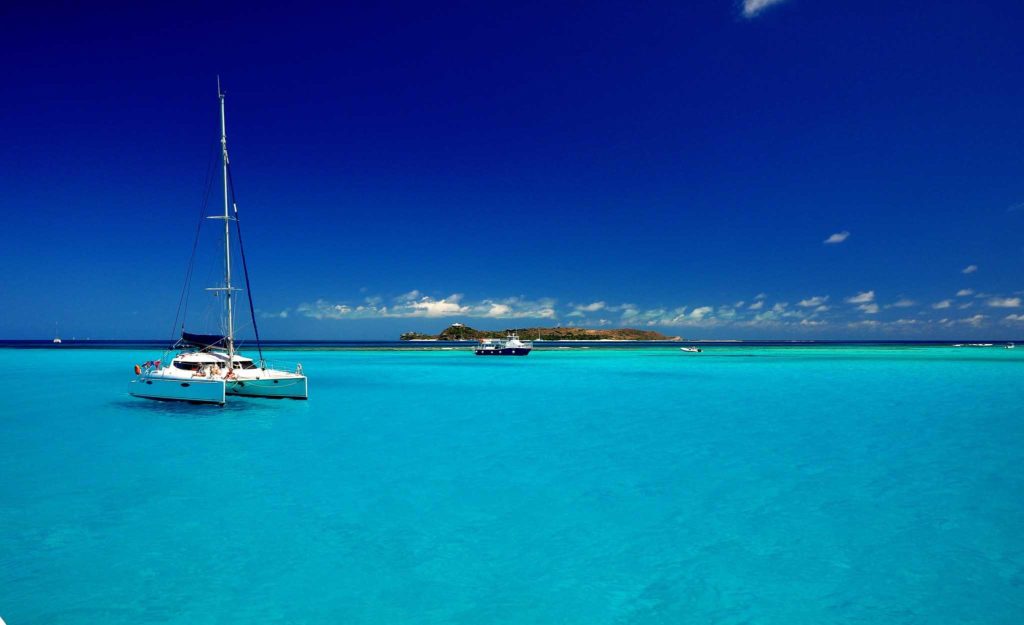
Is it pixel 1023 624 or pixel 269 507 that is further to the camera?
pixel 269 507

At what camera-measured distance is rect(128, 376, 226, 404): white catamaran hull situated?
3041 centimetres

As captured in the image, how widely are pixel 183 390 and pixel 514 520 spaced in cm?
2555

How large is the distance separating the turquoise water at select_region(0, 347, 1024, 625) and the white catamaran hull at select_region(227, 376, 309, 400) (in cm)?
494

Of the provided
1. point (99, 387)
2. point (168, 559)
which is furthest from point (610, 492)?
point (99, 387)

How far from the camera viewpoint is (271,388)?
106 ft

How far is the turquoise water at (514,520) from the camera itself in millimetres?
8719

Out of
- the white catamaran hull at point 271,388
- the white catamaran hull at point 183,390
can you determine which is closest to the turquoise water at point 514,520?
the white catamaran hull at point 183,390

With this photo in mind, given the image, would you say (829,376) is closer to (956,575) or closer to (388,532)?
(956,575)

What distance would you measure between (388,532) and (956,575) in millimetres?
10201

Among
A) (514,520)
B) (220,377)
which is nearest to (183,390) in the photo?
(220,377)

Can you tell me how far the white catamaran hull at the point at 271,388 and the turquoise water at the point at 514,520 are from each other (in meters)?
4.94

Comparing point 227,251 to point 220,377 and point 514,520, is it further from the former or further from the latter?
point 514,520

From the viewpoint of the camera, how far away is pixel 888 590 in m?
9.04

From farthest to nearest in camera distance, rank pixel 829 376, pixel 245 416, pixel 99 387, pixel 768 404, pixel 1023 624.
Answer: pixel 829 376 < pixel 99 387 < pixel 768 404 < pixel 245 416 < pixel 1023 624
